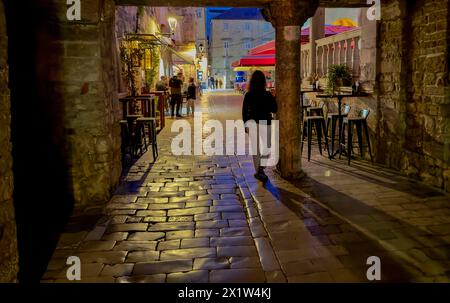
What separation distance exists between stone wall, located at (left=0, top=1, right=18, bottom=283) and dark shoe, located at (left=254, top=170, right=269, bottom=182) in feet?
14.3

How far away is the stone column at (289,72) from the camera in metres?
6.55

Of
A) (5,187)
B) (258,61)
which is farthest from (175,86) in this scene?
(5,187)

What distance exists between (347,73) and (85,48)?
5.15m

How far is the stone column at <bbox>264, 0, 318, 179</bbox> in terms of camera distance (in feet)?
21.5

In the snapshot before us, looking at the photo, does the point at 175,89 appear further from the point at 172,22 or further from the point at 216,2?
the point at 216,2

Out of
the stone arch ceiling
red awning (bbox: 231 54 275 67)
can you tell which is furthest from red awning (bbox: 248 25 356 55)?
the stone arch ceiling

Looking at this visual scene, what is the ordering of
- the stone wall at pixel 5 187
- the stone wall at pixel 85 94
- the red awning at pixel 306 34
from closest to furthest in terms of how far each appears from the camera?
the stone wall at pixel 5 187
the stone wall at pixel 85 94
the red awning at pixel 306 34

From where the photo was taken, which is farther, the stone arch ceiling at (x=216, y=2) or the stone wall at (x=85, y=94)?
the stone arch ceiling at (x=216, y=2)

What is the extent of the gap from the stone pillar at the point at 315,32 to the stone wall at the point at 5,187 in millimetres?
9208

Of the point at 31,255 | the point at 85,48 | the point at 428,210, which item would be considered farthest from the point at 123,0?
the point at 428,210

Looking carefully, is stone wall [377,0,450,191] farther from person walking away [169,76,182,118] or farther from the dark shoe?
person walking away [169,76,182,118]

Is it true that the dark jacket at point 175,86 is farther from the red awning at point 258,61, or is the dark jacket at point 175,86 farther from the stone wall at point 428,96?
the stone wall at point 428,96


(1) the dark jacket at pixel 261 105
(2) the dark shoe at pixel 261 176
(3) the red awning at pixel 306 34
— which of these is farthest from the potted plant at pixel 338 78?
(3) the red awning at pixel 306 34

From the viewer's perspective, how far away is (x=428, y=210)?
520cm
